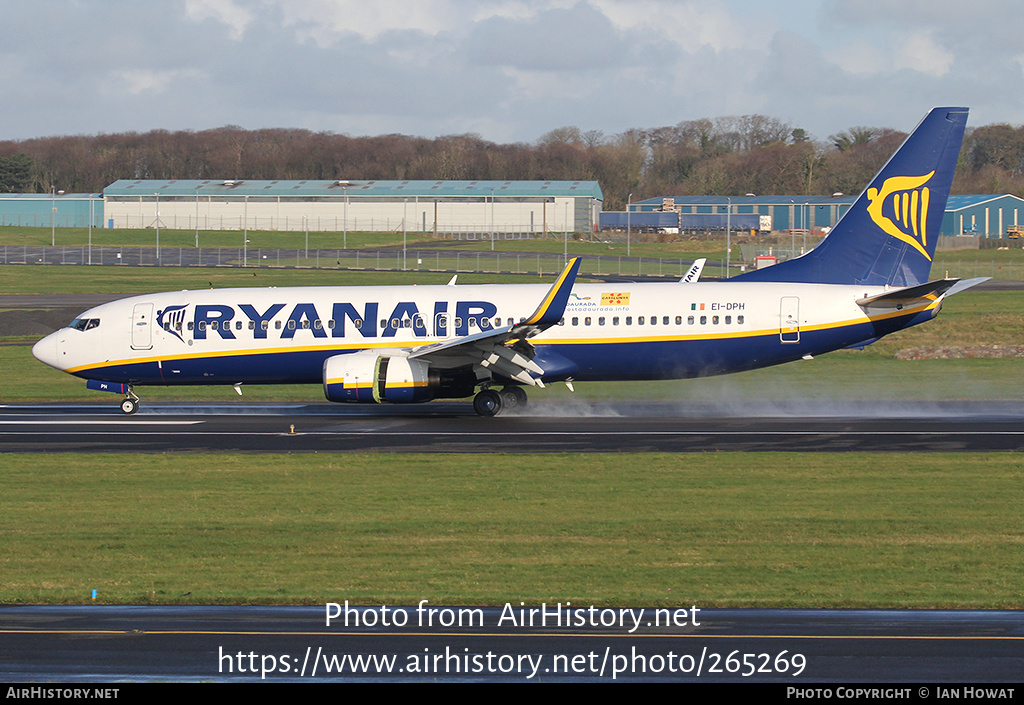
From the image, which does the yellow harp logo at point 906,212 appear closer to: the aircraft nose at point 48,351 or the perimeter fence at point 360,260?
the aircraft nose at point 48,351

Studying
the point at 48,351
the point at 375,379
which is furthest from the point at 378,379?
the point at 48,351

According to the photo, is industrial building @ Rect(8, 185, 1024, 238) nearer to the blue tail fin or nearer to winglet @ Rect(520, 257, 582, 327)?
the blue tail fin

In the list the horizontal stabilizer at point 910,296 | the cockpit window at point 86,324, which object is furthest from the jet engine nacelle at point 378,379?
the horizontal stabilizer at point 910,296

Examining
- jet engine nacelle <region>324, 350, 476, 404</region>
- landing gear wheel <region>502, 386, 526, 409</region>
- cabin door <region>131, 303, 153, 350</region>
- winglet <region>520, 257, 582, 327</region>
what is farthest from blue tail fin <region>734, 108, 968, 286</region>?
cabin door <region>131, 303, 153, 350</region>

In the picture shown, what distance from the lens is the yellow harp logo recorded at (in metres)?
32.5

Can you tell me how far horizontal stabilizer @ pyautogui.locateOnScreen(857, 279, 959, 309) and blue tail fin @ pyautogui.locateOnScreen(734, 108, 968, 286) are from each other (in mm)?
1103

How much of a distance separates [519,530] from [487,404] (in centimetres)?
1437

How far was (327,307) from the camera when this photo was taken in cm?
3291

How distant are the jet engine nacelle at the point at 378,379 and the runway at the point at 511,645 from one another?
16.8m

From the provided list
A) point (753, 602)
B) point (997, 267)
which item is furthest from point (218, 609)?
point (997, 267)

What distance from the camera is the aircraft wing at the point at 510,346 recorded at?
97.6 feet

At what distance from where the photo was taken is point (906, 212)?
3269cm
